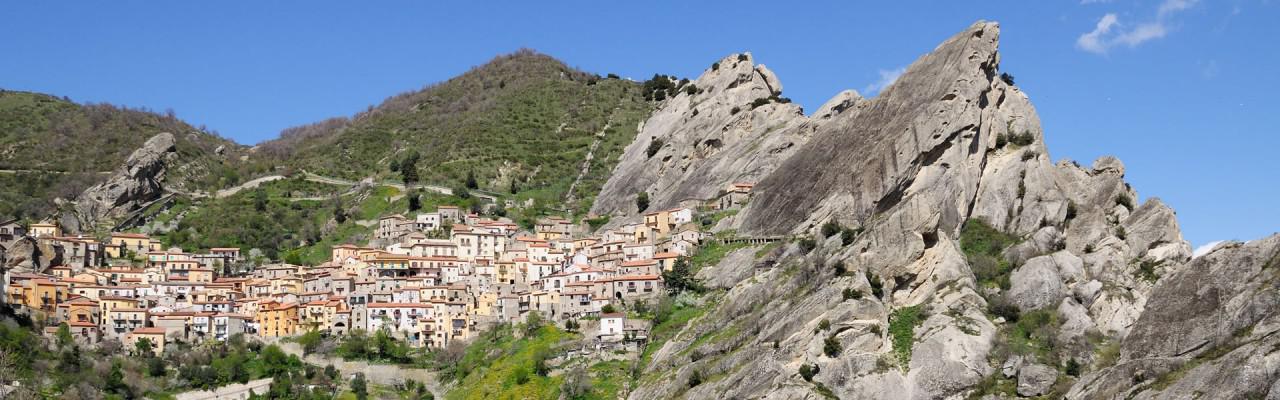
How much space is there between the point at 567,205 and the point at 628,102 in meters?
37.1

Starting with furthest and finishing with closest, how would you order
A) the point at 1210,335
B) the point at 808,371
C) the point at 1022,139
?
the point at 1022,139, the point at 808,371, the point at 1210,335

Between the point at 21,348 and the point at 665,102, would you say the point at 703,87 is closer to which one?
the point at 665,102

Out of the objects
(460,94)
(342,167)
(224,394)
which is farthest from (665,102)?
(224,394)

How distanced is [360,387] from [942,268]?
3772cm


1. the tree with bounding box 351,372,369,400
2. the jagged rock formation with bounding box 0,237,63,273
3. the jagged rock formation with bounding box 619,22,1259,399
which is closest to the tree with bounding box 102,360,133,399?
the tree with bounding box 351,372,369,400

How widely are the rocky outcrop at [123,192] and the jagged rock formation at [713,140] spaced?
41.7 metres

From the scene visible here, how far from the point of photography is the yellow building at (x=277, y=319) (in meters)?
106

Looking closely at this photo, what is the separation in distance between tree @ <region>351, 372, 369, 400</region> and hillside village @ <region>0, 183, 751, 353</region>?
6.80 meters

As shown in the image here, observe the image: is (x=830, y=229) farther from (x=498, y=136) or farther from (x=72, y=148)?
(x=72, y=148)

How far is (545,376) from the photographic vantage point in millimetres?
92125

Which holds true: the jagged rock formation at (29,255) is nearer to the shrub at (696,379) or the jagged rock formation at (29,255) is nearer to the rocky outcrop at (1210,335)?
the shrub at (696,379)

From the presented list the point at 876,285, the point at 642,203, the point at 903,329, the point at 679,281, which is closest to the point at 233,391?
the point at 679,281

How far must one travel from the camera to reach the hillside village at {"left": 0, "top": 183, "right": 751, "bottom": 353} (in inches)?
4060

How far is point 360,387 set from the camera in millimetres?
97375
